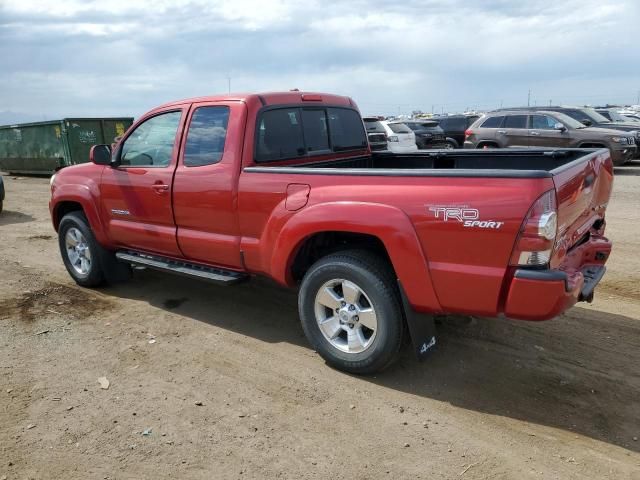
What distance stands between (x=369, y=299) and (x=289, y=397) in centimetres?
83

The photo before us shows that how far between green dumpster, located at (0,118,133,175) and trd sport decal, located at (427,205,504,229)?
17089mm

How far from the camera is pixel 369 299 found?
141 inches

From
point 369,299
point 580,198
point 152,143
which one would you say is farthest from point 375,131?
point 369,299

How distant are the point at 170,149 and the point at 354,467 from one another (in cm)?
311

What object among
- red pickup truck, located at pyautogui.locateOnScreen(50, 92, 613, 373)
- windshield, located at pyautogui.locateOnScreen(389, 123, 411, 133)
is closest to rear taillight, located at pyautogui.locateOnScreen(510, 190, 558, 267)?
red pickup truck, located at pyautogui.locateOnScreen(50, 92, 613, 373)

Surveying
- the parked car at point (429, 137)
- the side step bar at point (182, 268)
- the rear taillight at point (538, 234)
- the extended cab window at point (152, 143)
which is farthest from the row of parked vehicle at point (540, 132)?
the rear taillight at point (538, 234)

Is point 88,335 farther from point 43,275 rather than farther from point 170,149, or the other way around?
point 43,275

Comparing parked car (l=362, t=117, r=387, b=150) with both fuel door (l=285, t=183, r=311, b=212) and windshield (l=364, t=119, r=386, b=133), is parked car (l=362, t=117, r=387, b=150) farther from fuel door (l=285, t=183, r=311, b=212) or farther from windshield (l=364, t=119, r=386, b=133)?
fuel door (l=285, t=183, r=311, b=212)

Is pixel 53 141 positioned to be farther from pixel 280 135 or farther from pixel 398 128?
pixel 280 135

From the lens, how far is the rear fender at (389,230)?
3.29 m

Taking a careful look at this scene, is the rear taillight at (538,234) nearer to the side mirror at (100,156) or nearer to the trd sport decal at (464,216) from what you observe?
the trd sport decal at (464,216)

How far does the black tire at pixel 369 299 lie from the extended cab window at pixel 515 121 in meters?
12.4

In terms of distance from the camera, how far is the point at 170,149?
15.6ft

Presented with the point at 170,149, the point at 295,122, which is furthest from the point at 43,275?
the point at 295,122
